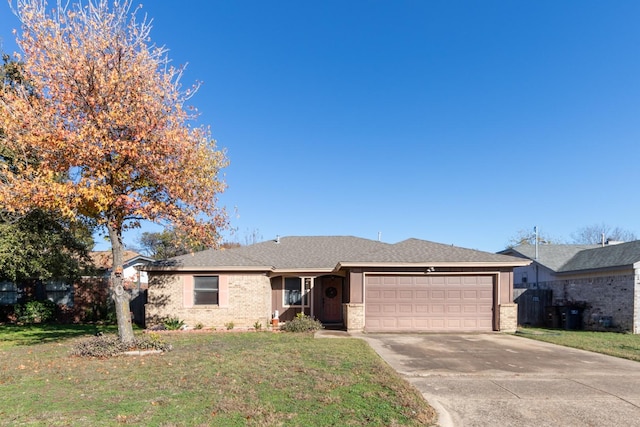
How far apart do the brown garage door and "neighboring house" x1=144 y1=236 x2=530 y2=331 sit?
0.04m

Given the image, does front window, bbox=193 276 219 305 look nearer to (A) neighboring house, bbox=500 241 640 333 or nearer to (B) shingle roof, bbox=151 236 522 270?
(B) shingle roof, bbox=151 236 522 270

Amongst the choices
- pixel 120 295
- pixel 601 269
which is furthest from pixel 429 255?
pixel 120 295

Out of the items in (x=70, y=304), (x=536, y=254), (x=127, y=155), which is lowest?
(x=70, y=304)

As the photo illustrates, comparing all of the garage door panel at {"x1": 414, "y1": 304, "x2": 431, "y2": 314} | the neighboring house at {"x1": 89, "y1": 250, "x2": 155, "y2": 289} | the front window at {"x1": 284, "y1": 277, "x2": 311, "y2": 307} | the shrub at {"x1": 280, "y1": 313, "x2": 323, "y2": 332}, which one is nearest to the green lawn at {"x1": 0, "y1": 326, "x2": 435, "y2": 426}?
the shrub at {"x1": 280, "y1": 313, "x2": 323, "y2": 332}

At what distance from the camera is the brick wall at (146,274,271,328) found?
1631cm

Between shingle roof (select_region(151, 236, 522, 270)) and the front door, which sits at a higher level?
shingle roof (select_region(151, 236, 522, 270))

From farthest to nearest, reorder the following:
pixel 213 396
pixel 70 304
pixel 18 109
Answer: pixel 70 304 < pixel 18 109 < pixel 213 396

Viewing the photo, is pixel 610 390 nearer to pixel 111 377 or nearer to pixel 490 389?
pixel 490 389

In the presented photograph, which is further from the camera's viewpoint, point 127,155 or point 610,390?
point 127,155

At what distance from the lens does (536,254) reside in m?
23.0

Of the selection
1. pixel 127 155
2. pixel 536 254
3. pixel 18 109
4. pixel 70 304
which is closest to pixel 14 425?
pixel 127 155

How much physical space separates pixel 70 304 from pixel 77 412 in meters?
16.8

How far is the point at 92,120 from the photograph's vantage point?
394 inches

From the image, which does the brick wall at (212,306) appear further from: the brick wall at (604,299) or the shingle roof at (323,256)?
the brick wall at (604,299)
